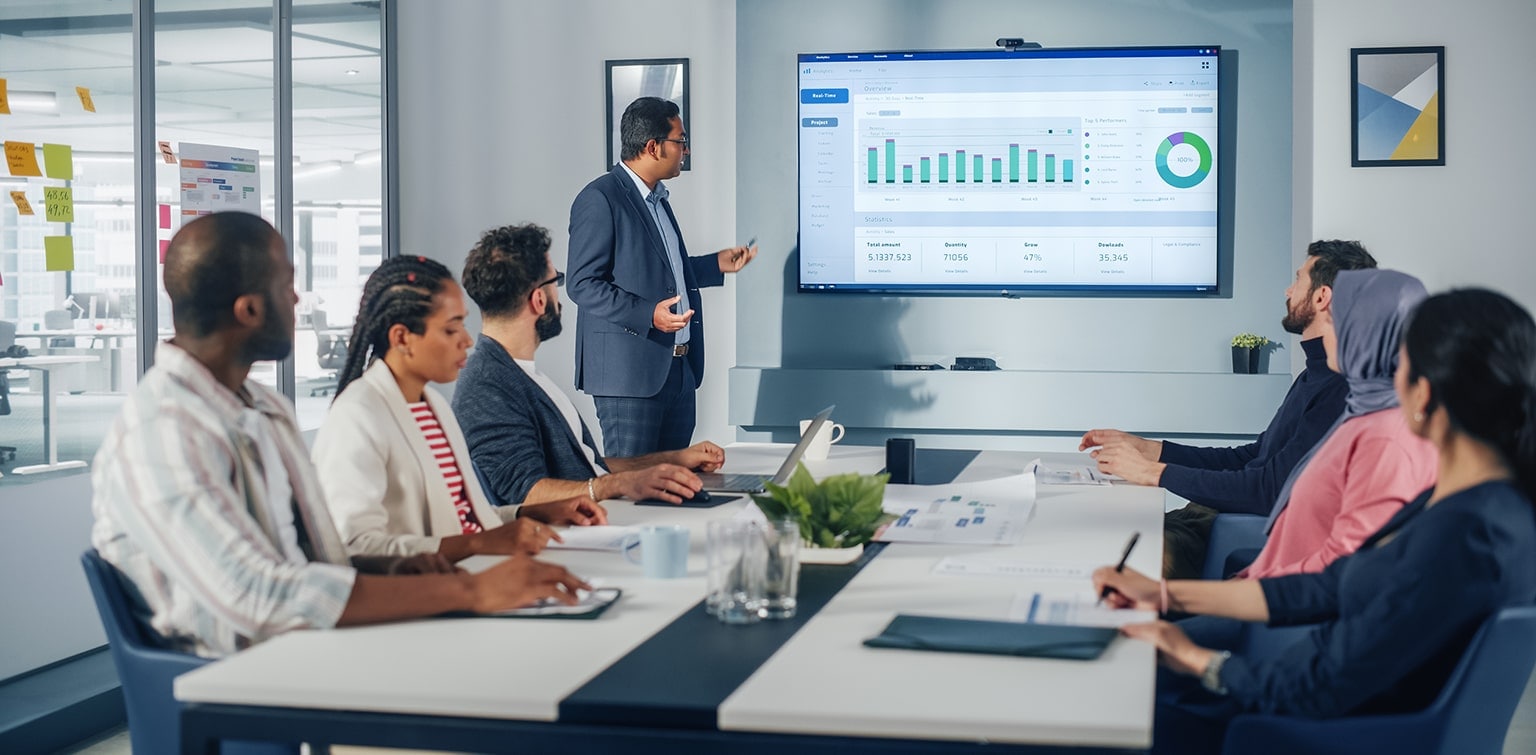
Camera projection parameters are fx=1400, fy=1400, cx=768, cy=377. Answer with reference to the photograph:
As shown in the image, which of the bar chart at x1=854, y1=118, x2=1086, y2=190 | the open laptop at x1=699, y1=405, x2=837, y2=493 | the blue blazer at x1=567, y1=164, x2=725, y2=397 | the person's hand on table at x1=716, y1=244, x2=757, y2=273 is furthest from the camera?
the bar chart at x1=854, y1=118, x2=1086, y2=190

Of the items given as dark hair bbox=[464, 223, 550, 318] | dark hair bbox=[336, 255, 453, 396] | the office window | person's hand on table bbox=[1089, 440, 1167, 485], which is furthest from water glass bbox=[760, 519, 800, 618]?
the office window

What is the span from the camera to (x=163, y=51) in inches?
170

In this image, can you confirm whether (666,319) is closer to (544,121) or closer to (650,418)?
(650,418)

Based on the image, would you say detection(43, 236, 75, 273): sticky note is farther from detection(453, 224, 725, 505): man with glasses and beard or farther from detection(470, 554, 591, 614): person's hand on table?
detection(470, 554, 591, 614): person's hand on table

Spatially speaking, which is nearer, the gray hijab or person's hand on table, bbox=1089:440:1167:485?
the gray hijab

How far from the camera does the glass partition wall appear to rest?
3.73 metres

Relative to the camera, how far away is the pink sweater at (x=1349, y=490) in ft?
7.55

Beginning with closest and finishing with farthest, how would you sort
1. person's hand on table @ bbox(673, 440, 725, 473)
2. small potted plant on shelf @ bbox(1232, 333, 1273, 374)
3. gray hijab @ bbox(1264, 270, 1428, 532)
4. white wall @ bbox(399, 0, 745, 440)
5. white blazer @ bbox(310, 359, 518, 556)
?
white blazer @ bbox(310, 359, 518, 556) → gray hijab @ bbox(1264, 270, 1428, 532) → person's hand on table @ bbox(673, 440, 725, 473) → small potted plant on shelf @ bbox(1232, 333, 1273, 374) → white wall @ bbox(399, 0, 745, 440)

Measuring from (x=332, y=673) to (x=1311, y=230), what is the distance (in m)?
4.40

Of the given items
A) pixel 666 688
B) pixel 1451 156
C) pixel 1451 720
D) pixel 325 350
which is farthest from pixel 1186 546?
pixel 325 350

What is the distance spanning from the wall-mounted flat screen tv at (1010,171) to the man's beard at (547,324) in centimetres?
255

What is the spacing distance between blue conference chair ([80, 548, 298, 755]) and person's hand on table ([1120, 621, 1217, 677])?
3.82 ft

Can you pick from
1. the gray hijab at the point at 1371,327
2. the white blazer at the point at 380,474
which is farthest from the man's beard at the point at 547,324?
the gray hijab at the point at 1371,327

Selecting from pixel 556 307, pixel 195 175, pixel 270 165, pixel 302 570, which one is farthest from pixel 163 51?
pixel 302 570
